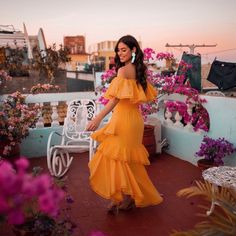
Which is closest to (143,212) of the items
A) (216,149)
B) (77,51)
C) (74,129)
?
(216,149)

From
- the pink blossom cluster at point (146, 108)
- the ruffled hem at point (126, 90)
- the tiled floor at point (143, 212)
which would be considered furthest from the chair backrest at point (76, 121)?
the ruffled hem at point (126, 90)

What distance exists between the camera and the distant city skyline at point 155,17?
8.66 metres

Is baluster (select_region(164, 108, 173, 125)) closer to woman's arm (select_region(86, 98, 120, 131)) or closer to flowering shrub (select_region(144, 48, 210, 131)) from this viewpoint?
flowering shrub (select_region(144, 48, 210, 131))

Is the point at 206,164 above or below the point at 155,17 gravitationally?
below

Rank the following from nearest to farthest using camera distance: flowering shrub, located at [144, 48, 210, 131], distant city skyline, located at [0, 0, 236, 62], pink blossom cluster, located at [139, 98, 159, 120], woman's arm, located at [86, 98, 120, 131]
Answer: woman's arm, located at [86, 98, 120, 131], flowering shrub, located at [144, 48, 210, 131], pink blossom cluster, located at [139, 98, 159, 120], distant city skyline, located at [0, 0, 236, 62]

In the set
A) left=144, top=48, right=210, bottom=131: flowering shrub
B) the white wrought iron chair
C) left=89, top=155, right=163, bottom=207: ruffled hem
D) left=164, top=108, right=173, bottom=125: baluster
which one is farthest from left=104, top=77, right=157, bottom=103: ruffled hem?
left=164, top=108, right=173, bottom=125: baluster

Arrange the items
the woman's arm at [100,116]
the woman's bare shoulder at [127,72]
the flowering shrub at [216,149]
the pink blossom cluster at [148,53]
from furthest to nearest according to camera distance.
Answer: the pink blossom cluster at [148,53]
the flowering shrub at [216,149]
the woman's bare shoulder at [127,72]
the woman's arm at [100,116]

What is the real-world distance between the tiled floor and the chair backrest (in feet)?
1.92

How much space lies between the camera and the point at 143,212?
3.46 meters

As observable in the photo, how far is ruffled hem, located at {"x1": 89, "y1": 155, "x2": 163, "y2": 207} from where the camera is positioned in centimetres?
317

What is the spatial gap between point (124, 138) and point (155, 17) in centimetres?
763

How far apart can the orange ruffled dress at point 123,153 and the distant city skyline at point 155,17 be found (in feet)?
15.3

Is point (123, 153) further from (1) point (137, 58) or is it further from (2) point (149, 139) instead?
(2) point (149, 139)

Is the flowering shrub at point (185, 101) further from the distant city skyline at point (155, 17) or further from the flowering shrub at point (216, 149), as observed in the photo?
the distant city skyline at point (155, 17)
